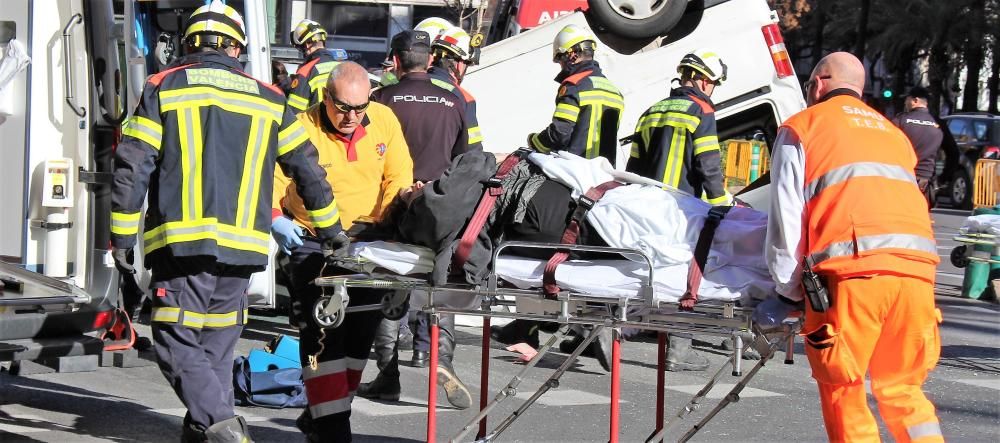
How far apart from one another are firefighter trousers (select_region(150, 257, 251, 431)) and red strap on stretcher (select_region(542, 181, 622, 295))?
4.17 ft

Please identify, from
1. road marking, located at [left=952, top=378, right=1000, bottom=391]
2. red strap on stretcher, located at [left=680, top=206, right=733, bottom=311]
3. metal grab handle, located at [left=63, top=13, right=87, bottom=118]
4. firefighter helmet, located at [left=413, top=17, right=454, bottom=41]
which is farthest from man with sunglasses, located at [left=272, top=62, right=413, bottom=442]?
road marking, located at [left=952, top=378, right=1000, bottom=391]

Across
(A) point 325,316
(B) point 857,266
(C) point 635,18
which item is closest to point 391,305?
(A) point 325,316

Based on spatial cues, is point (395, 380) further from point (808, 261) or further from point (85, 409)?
point (808, 261)

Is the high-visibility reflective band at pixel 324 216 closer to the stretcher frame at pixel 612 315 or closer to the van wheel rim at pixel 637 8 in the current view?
the stretcher frame at pixel 612 315

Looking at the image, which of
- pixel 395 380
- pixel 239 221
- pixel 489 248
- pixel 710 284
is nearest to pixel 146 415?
pixel 395 380

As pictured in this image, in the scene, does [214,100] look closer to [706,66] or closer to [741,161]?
[706,66]

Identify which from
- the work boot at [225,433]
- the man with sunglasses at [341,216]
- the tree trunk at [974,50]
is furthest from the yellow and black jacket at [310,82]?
the tree trunk at [974,50]

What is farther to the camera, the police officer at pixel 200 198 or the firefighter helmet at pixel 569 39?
the firefighter helmet at pixel 569 39

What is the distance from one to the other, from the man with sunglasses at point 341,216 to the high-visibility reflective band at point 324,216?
0.24 meters

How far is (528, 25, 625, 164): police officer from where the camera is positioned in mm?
8586

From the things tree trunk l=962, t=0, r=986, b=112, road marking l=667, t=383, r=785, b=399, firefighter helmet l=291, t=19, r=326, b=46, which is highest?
tree trunk l=962, t=0, r=986, b=112

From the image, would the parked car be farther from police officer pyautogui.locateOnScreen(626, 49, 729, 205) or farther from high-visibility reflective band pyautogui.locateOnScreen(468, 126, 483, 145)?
high-visibility reflective band pyautogui.locateOnScreen(468, 126, 483, 145)

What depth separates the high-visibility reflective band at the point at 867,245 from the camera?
455 cm

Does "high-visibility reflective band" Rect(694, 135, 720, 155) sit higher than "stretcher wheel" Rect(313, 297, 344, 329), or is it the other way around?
"high-visibility reflective band" Rect(694, 135, 720, 155)
